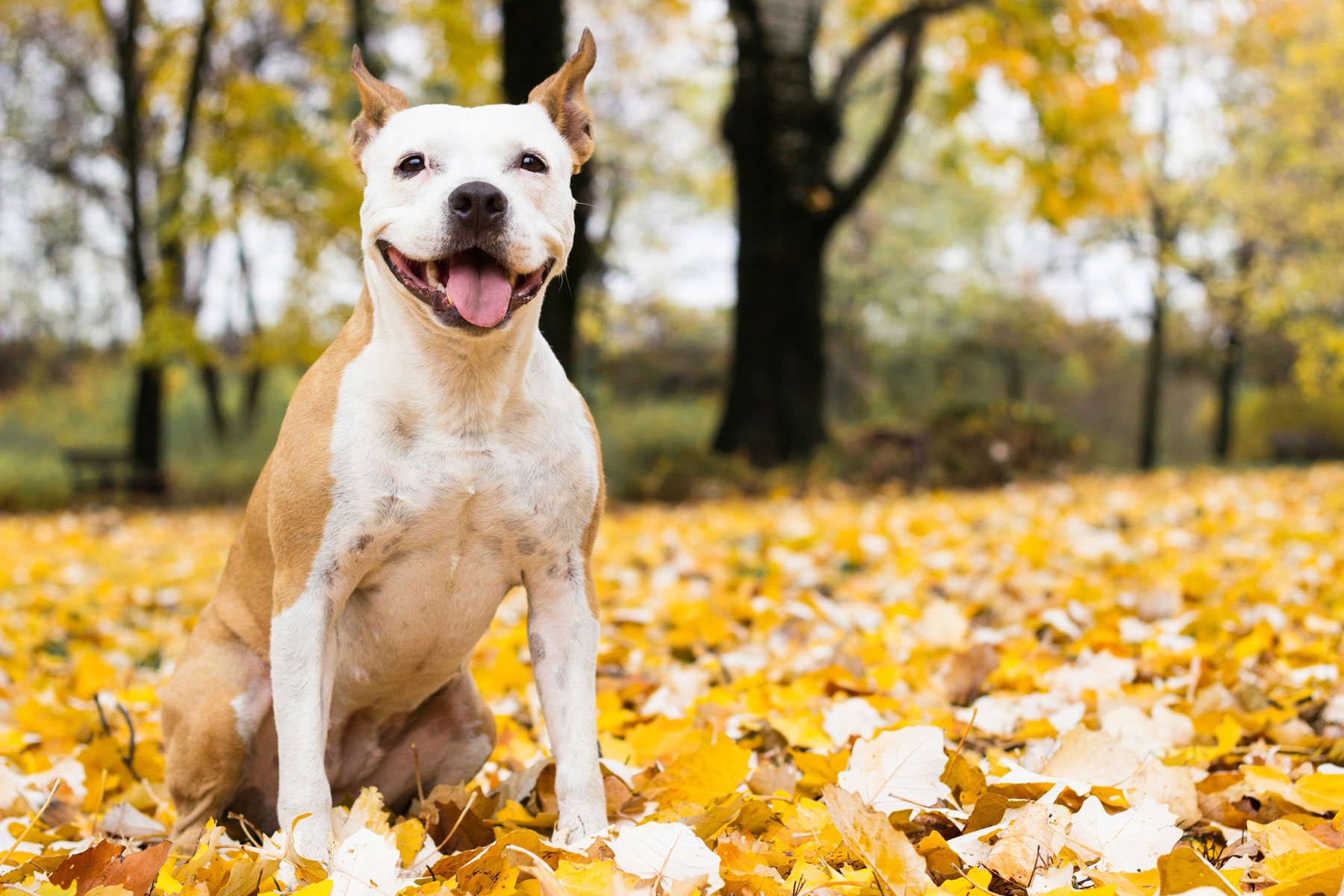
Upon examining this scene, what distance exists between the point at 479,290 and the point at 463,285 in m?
0.03

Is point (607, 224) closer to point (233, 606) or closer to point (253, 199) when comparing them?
point (253, 199)

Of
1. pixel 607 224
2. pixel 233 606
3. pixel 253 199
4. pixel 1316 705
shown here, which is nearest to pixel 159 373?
pixel 253 199

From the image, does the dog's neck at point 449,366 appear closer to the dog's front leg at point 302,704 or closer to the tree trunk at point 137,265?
the dog's front leg at point 302,704

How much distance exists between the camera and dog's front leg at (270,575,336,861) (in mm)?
1963

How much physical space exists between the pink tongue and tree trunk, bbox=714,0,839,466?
9.52 m

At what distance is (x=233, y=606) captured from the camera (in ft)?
7.70

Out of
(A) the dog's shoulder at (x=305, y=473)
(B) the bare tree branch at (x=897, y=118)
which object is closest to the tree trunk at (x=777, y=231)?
(B) the bare tree branch at (x=897, y=118)

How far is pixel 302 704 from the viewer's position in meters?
2.00

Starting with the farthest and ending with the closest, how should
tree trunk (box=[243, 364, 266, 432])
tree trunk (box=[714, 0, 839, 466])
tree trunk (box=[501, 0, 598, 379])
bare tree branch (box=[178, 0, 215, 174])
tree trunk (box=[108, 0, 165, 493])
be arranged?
1. tree trunk (box=[243, 364, 266, 432])
2. bare tree branch (box=[178, 0, 215, 174])
3. tree trunk (box=[108, 0, 165, 493])
4. tree trunk (box=[714, 0, 839, 466])
5. tree trunk (box=[501, 0, 598, 379])

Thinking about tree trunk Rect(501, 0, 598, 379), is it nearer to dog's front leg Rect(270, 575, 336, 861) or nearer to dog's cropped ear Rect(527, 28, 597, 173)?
dog's cropped ear Rect(527, 28, 597, 173)

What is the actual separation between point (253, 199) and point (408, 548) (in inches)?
449

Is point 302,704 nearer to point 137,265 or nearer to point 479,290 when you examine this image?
point 479,290

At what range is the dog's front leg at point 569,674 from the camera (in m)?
2.06

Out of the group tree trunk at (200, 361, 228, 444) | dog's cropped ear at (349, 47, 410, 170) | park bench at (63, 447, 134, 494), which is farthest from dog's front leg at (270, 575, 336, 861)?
tree trunk at (200, 361, 228, 444)
